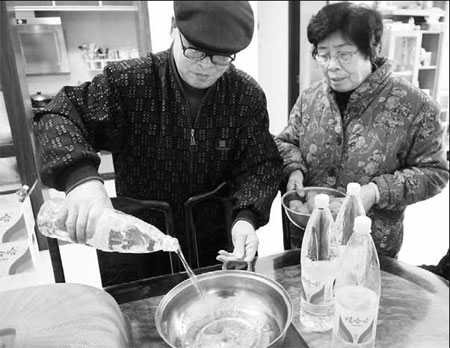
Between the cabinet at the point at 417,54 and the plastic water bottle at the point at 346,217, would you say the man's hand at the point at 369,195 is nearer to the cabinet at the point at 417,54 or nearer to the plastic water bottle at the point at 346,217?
the plastic water bottle at the point at 346,217

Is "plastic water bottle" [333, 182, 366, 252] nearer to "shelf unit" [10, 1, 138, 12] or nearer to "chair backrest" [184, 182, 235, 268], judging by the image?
"chair backrest" [184, 182, 235, 268]

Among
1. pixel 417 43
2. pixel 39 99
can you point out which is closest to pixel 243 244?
pixel 39 99

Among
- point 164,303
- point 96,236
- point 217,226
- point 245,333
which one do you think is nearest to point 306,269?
point 245,333

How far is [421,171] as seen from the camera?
4.35ft

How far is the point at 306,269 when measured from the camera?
33.1 inches

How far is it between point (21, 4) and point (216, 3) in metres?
3.84

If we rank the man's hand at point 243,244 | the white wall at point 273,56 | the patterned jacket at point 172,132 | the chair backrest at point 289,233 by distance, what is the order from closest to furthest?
1. the man's hand at point 243,244
2. the patterned jacket at point 172,132
3. the chair backrest at point 289,233
4. the white wall at point 273,56

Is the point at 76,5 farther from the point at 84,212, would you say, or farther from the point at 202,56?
the point at 84,212

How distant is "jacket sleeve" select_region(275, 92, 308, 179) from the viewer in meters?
1.45

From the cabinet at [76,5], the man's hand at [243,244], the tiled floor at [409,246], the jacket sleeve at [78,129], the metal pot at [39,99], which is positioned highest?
the cabinet at [76,5]

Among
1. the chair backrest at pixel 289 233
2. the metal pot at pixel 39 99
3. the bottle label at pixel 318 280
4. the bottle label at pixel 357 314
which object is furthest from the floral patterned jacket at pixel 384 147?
the metal pot at pixel 39 99

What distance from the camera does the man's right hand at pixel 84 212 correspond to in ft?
2.48

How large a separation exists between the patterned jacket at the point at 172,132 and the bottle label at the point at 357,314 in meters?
0.51

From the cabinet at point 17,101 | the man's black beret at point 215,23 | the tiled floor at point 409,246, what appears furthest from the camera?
the tiled floor at point 409,246
